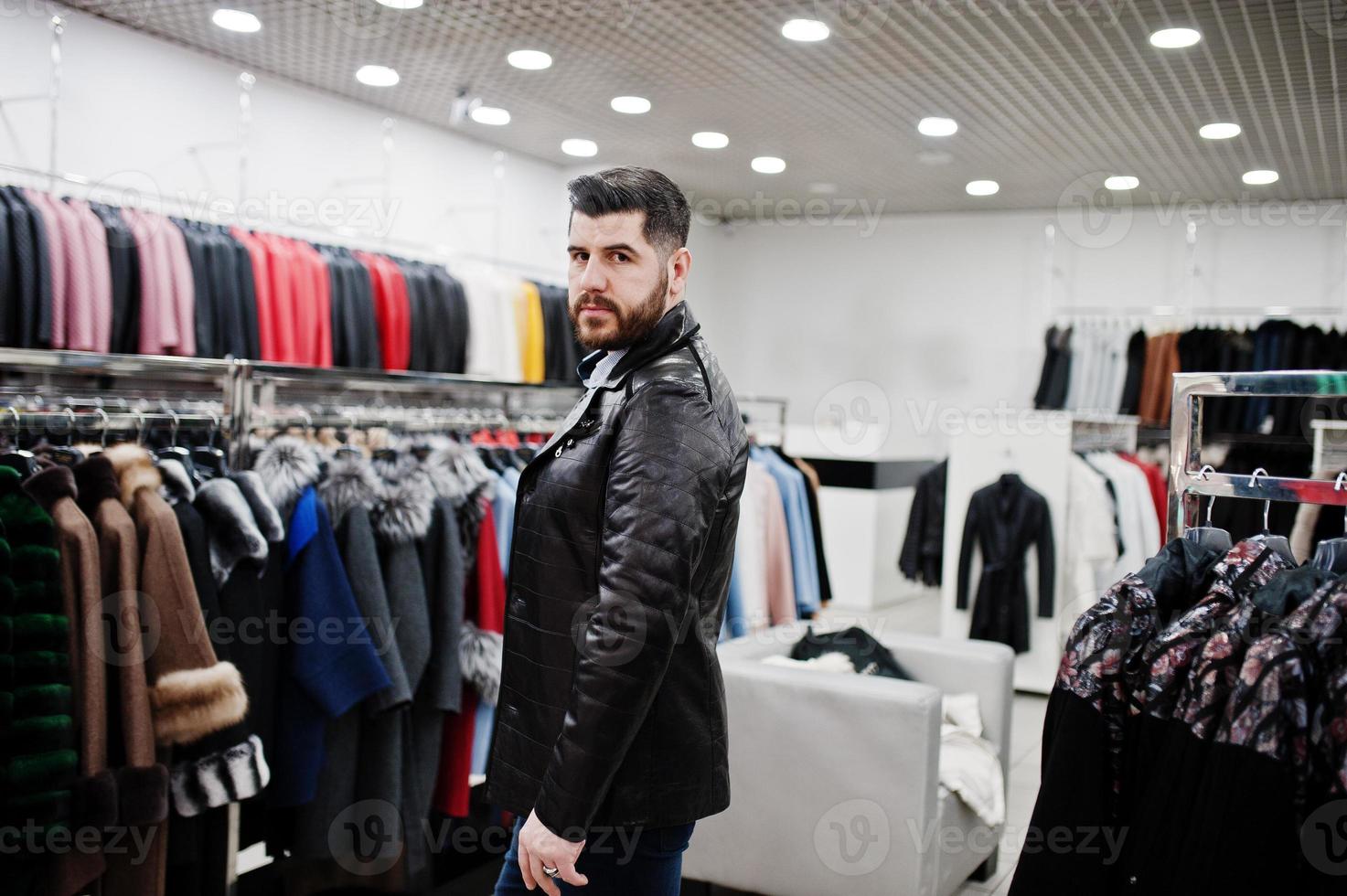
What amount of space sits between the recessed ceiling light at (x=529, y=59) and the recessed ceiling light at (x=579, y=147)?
4.89 ft

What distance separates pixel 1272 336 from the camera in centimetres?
740

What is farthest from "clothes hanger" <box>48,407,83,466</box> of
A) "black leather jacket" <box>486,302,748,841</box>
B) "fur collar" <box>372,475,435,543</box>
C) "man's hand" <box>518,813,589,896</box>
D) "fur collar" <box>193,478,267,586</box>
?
"man's hand" <box>518,813,589,896</box>

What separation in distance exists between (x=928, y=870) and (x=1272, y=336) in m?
5.93

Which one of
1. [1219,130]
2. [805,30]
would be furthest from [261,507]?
[1219,130]

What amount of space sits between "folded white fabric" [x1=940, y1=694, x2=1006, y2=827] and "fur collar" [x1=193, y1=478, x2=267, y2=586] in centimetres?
184

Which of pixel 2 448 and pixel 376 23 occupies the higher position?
pixel 376 23

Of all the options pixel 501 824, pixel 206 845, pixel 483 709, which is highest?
pixel 483 709

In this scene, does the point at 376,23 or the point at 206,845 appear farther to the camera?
the point at 376,23

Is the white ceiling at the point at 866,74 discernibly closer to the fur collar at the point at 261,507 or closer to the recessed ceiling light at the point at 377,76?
the recessed ceiling light at the point at 377,76

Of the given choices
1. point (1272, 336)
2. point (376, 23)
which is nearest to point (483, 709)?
point (376, 23)

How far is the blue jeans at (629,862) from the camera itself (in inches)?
60.6

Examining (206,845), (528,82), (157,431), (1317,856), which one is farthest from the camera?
(528,82)

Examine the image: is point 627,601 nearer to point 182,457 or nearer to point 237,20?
point 182,457

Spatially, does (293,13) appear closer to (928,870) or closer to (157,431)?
(157,431)
